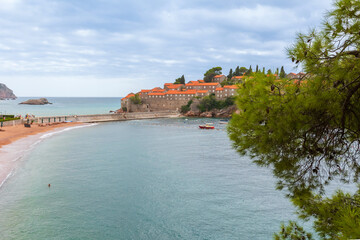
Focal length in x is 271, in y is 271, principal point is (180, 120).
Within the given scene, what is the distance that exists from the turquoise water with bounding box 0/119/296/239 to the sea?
0.05 metres

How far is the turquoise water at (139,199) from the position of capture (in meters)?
14.2

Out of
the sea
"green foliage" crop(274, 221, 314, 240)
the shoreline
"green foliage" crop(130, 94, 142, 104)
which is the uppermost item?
"green foliage" crop(130, 94, 142, 104)

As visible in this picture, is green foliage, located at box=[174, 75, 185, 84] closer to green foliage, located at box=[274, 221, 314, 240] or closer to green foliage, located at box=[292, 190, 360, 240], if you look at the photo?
green foliage, located at box=[274, 221, 314, 240]

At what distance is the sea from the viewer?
1423 cm

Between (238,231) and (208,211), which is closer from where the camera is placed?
(238,231)

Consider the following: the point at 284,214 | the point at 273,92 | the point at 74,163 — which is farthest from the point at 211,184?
the point at 273,92

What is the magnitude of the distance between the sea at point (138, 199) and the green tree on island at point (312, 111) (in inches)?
45.9

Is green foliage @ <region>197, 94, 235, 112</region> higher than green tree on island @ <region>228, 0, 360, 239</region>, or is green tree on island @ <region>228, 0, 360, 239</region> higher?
green foliage @ <region>197, 94, 235, 112</region>

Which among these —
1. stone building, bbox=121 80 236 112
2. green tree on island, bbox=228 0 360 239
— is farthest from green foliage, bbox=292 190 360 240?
stone building, bbox=121 80 236 112

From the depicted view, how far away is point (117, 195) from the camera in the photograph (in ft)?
62.5

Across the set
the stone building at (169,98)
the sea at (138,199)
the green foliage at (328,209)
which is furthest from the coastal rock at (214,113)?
the green foliage at (328,209)

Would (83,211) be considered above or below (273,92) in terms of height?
below

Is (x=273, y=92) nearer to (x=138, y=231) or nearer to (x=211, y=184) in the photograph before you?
(x=138, y=231)

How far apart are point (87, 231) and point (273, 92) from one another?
39.9 ft
